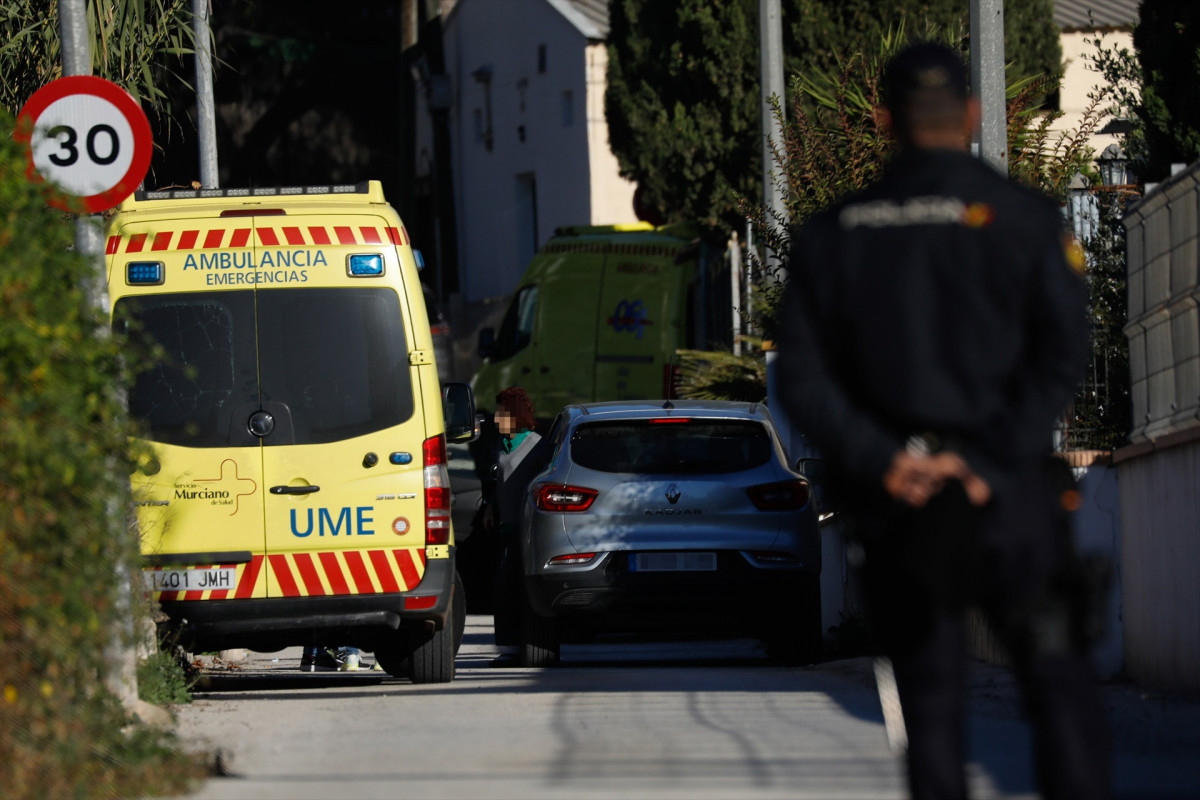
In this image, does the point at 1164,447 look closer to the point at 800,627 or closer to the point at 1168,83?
the point at 800,627

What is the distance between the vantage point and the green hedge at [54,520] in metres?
5.41

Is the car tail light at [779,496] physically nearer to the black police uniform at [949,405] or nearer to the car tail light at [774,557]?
the car tail light at [774,557]

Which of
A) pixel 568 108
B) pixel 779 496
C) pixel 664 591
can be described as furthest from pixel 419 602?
pixel 568 108

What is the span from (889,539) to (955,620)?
0.22 m

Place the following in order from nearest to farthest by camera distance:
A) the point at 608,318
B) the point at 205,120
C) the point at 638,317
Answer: the point at 205,120 → the point at 638,317 → the point at 608,318

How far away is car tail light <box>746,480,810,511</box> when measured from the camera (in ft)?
36.7

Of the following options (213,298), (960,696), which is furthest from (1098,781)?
(213,298)

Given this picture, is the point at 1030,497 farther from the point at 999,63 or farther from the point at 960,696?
the point at 999,63

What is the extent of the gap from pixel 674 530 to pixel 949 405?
22.2ft

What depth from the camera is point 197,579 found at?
378 inches

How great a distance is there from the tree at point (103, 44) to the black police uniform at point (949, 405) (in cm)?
881

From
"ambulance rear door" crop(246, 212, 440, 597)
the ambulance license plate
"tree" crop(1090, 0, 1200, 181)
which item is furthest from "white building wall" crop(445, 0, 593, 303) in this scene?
the ambulance license plate

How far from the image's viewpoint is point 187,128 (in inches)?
1059

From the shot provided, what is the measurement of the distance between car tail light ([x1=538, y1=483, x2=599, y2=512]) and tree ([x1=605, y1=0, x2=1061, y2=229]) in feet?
46.7
